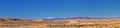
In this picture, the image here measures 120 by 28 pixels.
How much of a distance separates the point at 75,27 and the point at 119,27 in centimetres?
910

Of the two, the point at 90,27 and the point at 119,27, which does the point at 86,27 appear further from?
the point at 119,27

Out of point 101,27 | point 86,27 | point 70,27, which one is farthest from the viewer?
point 70,27

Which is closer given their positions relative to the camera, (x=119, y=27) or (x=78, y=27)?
(x=119, y=27)

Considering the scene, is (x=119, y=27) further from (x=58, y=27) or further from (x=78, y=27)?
(x=58, y=27)

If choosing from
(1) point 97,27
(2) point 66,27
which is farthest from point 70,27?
(1) point 97,27

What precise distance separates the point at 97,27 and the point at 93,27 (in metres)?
1.10

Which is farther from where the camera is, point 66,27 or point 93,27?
point 66,27

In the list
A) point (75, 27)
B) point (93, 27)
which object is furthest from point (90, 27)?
point (75, 27)

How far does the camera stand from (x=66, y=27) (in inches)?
2224

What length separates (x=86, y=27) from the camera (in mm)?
52281

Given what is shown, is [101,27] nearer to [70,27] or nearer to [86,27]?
[86,27]

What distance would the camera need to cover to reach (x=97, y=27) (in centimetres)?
4862

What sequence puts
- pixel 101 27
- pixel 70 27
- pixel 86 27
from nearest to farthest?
pixel 101 27
pixel 86 27
pixel 70 27

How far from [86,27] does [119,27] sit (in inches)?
241
